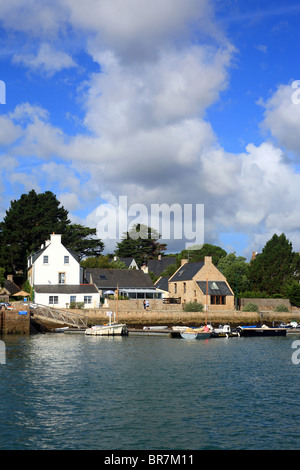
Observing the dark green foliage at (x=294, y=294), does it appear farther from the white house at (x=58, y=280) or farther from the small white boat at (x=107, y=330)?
the small white boat at (x=107, y=330)

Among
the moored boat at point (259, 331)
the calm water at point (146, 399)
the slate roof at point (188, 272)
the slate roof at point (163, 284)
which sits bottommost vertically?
the calm water at point (146, 399)

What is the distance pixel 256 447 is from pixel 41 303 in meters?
61.3

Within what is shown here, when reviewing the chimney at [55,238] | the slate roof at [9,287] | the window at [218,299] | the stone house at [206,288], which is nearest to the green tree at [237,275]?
the stone house at [206,288]

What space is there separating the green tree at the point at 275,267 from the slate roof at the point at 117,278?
22.6m

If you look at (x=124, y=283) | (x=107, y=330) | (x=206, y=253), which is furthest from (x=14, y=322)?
(x=206, y=253)

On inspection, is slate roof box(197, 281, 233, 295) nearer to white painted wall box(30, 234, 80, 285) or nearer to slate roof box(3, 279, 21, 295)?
white painted wall box(30, 234, 80, 285)

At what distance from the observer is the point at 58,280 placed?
83.2 meters

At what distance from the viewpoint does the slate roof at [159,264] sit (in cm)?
13312

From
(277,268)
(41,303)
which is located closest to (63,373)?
(41,303)

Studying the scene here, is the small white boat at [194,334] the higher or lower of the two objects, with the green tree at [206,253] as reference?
lower

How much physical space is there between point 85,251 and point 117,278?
125ft

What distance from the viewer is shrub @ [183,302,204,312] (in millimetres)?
81562

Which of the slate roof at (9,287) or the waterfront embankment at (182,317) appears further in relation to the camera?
the slate roof at (9,287)

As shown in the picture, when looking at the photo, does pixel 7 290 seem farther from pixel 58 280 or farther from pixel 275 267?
pixel 275 267
